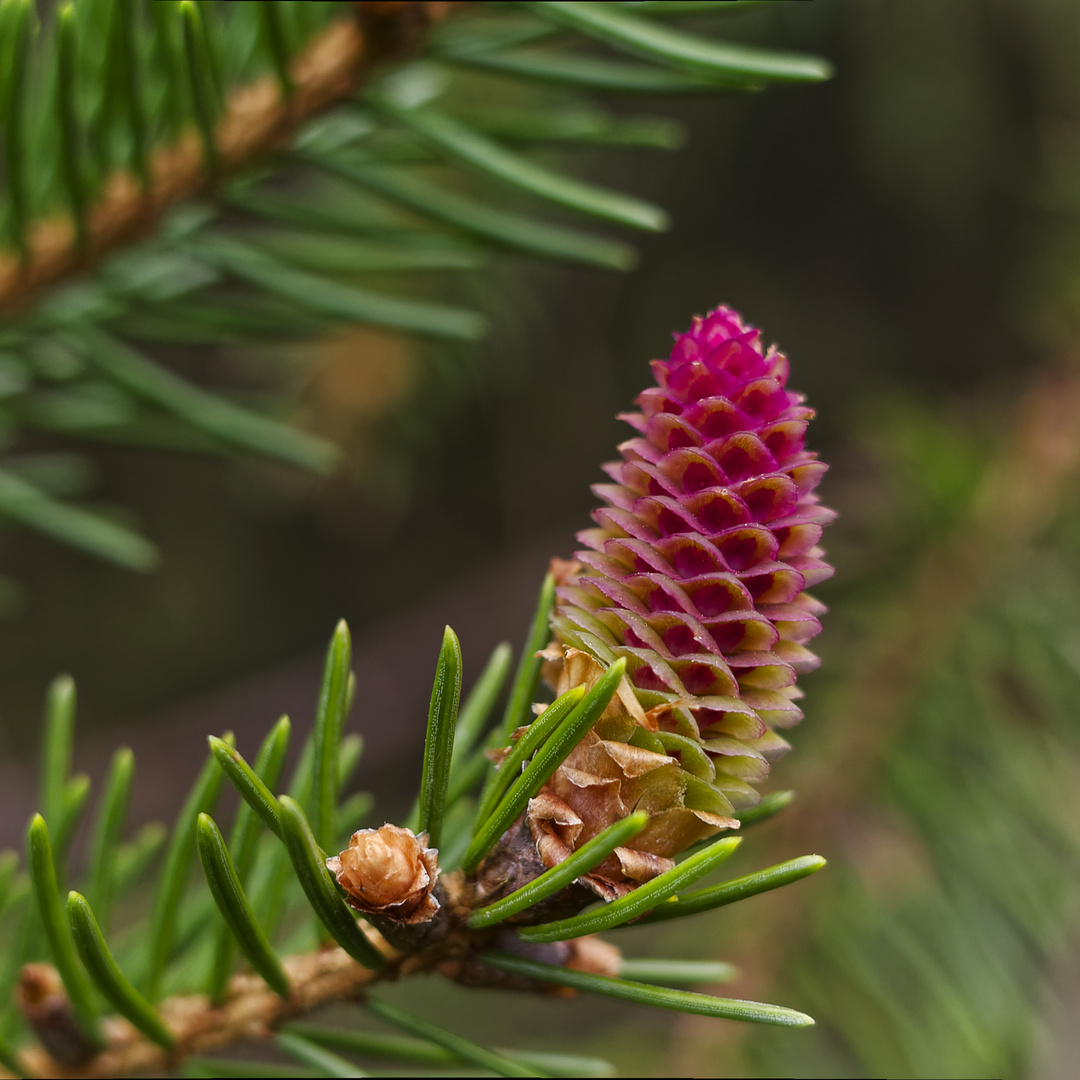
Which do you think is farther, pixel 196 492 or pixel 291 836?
pixel 196 492

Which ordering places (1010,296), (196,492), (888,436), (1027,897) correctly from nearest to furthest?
(1027,897), (888,436), (1010,296), (196,492)

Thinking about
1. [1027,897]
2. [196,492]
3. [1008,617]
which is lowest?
[1027,897]

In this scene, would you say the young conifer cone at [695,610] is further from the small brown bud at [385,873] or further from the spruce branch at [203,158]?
the spruce branch at [203,158]

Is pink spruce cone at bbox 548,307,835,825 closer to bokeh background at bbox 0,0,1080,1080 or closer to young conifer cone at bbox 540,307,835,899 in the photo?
young conifer cone at bbox 540,307,835,899

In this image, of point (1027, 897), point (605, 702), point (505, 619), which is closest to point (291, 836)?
point (605, 702)

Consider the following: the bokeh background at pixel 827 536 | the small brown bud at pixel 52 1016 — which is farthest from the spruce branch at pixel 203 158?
the small brown bud at pixel 52 1016

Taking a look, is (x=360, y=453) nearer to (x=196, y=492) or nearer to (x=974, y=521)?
(x=974, y=521)

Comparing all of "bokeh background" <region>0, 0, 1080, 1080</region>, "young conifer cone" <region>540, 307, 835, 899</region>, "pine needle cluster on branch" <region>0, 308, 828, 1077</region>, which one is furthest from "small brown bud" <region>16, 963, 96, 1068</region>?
"bokeh background" <region>0, 0, 1080, 1080</region>
